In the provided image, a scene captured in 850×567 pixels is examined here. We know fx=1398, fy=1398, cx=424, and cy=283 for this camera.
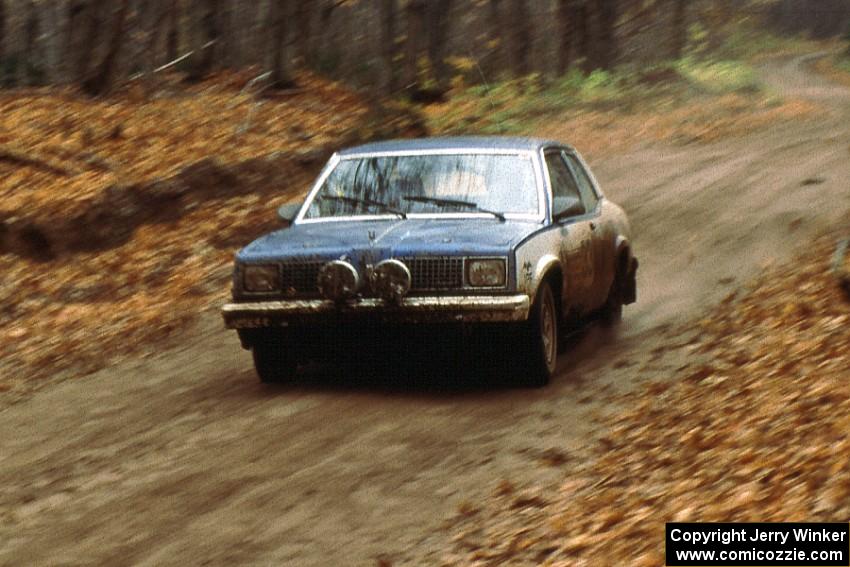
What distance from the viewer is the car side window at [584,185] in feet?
35.6

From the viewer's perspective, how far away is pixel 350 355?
898 centimetres

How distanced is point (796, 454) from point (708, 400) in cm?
190

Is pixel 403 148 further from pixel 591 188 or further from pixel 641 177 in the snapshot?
pixel 641 177

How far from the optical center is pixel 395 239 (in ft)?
29.4

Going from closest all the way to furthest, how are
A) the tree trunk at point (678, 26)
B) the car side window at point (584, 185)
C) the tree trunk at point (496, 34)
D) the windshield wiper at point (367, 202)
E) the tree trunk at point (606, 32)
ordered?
the windshield wiper at point (367, 202) → the car side window at point (584, 185) → the tree trunk at point (606, 32) → the tree trunk at point (496, 34) → the tree trunk at point (678, 26)

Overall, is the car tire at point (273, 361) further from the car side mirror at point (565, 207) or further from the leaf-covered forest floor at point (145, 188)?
the leaf-covered forest floor at point (145, 188)

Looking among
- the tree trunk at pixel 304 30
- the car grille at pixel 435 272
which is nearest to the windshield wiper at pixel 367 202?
the car grille at pixel 435 272

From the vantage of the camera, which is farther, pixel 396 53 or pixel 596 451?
pixel 396 53

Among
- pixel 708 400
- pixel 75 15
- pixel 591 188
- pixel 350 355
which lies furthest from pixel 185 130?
pixel 708 400

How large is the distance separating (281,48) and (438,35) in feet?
30.8

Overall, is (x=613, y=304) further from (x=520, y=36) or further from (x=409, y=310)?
(x=520, y=36)

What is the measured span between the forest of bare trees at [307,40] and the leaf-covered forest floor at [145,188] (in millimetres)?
803

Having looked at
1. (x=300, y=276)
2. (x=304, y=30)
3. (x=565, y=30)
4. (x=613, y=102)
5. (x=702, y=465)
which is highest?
(x=300, y=276)

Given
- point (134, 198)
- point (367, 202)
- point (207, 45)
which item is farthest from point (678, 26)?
point (367, 202)
